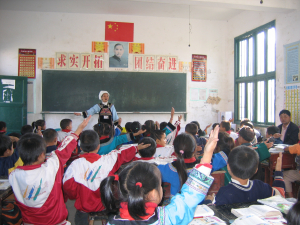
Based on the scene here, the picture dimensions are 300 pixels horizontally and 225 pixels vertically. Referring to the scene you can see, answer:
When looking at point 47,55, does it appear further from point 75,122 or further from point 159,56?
point 159,56

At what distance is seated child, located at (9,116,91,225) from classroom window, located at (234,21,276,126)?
4466mm

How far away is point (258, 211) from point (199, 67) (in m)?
5.11

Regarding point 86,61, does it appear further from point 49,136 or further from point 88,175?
point 88,175

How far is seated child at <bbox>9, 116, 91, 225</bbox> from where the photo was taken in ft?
4.37

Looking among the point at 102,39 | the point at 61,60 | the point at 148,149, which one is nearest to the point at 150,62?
the point at 102,39

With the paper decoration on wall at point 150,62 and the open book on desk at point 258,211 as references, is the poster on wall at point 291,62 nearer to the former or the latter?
the paper decoration on wall at point 150,62

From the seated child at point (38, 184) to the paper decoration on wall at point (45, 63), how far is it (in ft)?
14.3

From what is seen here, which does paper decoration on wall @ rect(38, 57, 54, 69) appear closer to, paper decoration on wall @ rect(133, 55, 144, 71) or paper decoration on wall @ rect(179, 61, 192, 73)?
paper decoration on wall @ rect(133, 55, 144, 71)

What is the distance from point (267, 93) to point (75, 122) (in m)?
4.37

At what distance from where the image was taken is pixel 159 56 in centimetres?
564

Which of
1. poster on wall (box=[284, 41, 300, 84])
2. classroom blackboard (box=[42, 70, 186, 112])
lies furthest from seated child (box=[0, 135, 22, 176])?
poster on wall (box=[284, 41, 300, 84])

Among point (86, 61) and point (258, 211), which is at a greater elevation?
point (86, 61)

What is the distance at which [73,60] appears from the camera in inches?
212

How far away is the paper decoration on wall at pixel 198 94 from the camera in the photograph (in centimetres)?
582
